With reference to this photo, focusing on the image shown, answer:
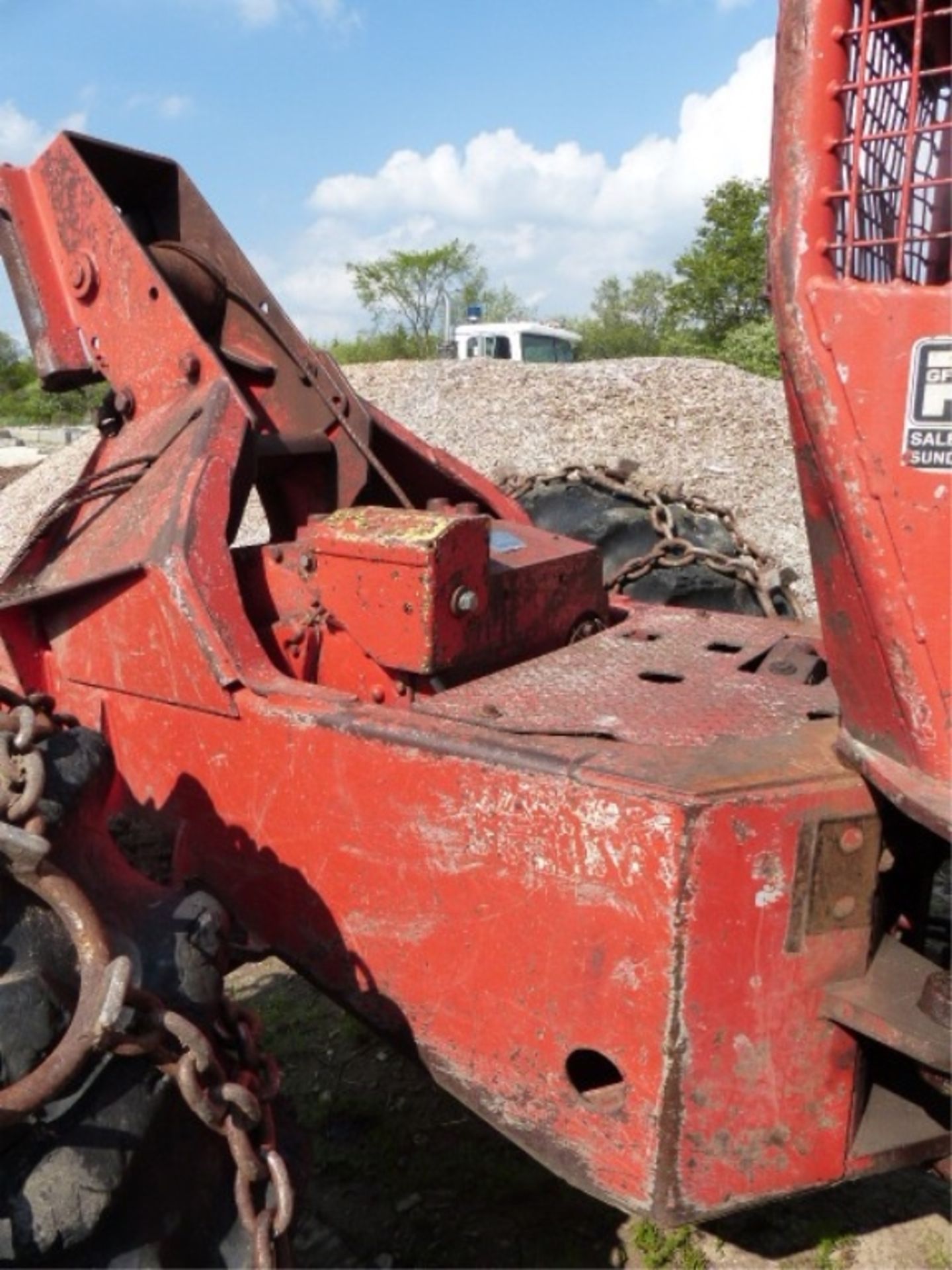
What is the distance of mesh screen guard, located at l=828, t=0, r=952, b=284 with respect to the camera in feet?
4.91

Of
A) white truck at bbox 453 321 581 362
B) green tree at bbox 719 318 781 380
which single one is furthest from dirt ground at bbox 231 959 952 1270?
green tree at bbox 719 318 781 380

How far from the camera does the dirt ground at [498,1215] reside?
7.74ft

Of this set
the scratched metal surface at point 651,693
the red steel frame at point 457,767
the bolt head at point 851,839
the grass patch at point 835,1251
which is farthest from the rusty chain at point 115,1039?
the grass patch at point 835,1251

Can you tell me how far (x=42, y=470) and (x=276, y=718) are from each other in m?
9.24

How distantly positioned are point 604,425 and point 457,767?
787 centimetres

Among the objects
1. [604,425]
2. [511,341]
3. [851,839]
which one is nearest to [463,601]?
[851,839]

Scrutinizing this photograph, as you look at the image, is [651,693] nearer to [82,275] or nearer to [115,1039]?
[115,1039]

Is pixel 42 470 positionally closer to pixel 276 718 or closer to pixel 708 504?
pixel 708 504

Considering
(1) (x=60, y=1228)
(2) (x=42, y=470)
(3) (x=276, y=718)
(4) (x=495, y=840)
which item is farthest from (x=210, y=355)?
(2) (x=42, y=470)

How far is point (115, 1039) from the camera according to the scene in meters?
1.60

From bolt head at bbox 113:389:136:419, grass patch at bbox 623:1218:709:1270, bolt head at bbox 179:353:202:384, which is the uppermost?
bolt head at bbox 179:353:202:384

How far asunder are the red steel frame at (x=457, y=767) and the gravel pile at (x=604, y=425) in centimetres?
514

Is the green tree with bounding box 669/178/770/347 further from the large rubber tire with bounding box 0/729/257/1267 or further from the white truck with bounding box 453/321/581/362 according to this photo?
the large rubber tire with bounding box 0/729/257/1267

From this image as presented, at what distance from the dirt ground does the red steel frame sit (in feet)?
1.43
